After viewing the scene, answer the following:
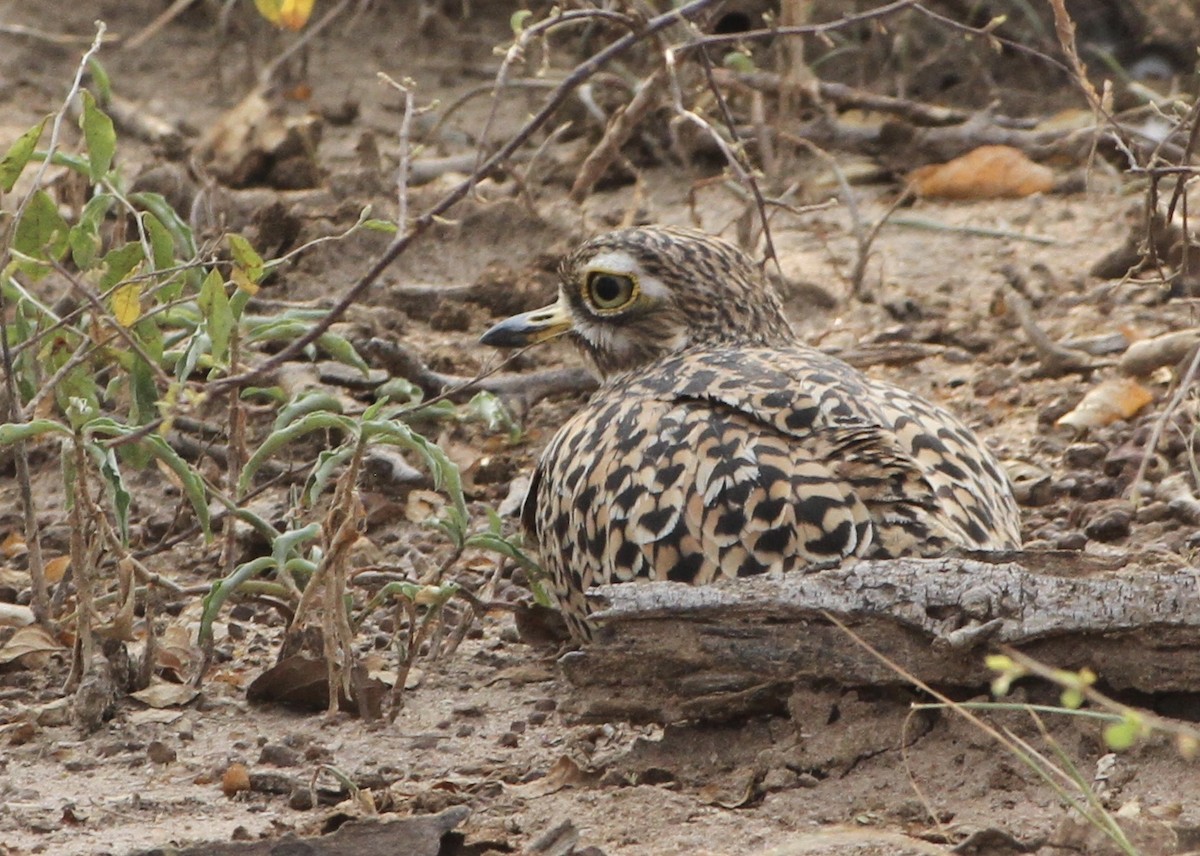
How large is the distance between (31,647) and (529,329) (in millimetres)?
1282

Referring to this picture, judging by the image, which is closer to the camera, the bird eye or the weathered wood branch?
the weathered wood branch

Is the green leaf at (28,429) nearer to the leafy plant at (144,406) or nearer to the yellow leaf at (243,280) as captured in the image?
the leafy plant at (144,406)

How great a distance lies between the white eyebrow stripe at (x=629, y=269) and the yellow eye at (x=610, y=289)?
0.05 ft

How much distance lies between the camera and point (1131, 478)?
466 cm

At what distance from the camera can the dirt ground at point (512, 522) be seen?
3.07 meters

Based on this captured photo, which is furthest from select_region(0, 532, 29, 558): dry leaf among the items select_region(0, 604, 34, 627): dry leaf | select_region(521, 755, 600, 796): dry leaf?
select_region(521, 755, 600, 796): dry leaf

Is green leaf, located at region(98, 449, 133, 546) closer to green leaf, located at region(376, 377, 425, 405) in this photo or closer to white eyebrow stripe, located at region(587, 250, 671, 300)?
green leaf, located at region(376, 377, 425, 405)

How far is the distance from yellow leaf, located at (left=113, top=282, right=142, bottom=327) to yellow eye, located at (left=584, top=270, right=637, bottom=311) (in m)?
1.10

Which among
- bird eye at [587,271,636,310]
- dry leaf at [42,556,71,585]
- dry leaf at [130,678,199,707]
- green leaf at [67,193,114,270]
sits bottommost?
dry leaf at [130,678,199,707]

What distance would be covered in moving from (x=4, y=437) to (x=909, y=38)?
15.1ft

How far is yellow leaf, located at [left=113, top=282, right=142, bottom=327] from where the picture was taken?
3672mm

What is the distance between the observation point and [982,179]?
21.8 feet

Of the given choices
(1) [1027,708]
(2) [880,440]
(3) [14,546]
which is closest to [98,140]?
(3) [14,546]

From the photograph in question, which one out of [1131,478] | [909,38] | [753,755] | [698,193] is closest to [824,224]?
[698,193]
